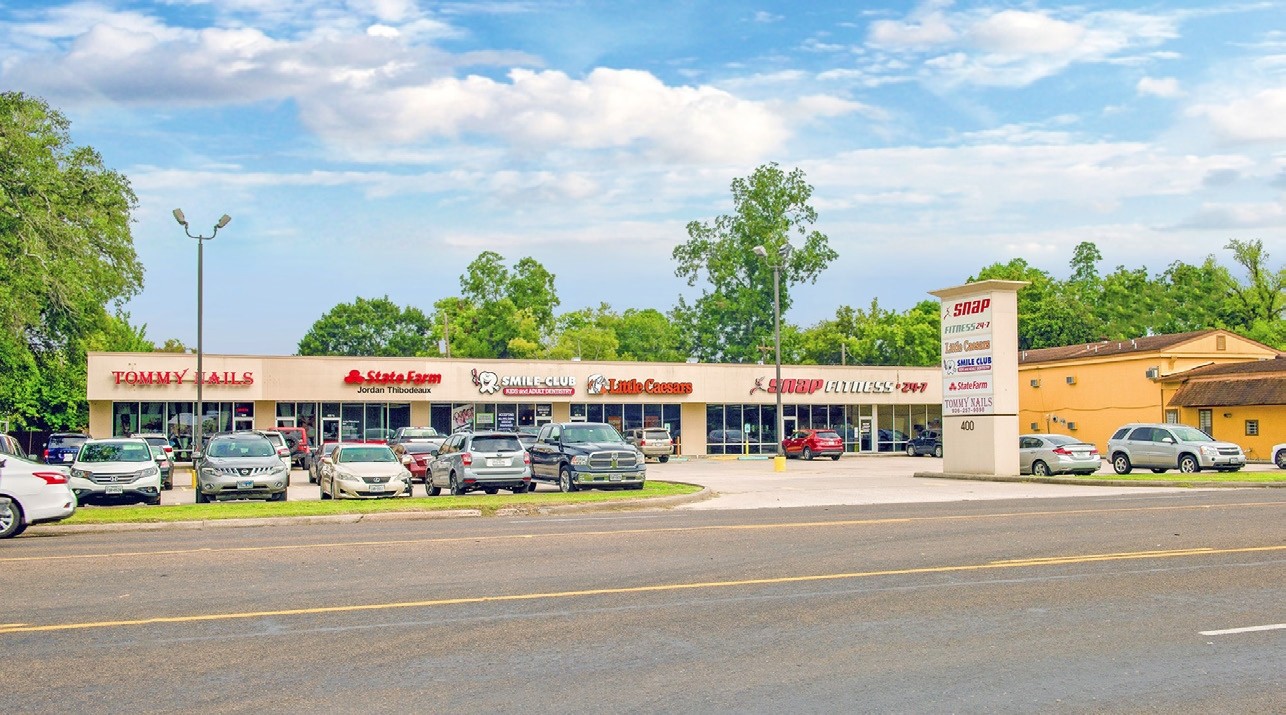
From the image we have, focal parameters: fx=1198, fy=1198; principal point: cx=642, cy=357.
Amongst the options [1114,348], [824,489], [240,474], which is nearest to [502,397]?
[824,489]


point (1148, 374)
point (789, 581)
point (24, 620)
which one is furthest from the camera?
point (1148, 374)

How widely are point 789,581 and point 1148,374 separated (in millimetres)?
52250

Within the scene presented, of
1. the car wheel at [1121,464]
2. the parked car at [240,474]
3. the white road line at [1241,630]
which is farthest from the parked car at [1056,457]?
the white road line at [1241,630]

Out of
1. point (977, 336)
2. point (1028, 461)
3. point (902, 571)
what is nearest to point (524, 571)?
point (902, 571)

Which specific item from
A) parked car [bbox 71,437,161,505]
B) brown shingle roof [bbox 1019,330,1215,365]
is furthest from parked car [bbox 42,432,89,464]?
brown shingle roof [bbox 1019,330,1215,365]

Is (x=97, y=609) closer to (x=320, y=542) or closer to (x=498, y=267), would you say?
(x=320, y=542)

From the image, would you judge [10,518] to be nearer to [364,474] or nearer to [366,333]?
[364,474]

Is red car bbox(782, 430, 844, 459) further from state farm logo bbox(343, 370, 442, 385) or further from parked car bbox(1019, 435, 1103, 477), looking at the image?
parked car bbox(1019, 435, 1103, 477)

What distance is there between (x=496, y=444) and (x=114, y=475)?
818 centimetres

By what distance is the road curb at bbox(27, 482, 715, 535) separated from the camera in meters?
19.4

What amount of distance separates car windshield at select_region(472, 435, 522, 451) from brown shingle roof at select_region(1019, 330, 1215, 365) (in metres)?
42.3

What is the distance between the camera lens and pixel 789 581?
12.0 m

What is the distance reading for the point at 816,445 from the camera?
57281 mm

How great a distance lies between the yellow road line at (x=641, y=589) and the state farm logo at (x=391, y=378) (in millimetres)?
45372
